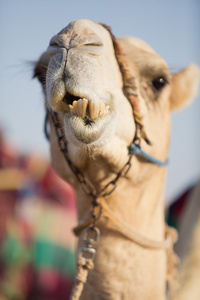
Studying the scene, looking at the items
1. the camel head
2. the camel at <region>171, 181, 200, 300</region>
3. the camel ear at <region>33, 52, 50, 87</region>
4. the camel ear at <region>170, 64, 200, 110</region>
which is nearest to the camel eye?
the camel head

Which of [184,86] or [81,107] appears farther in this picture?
[184,86]

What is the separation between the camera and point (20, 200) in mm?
7590

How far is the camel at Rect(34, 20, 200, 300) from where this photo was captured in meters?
1.88

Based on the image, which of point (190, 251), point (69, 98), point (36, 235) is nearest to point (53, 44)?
point (69, 98)

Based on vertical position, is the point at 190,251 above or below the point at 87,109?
below

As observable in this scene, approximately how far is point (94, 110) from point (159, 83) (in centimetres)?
63

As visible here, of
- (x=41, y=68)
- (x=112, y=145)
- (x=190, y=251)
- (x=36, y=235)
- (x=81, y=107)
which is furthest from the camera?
(x=36, y=235)

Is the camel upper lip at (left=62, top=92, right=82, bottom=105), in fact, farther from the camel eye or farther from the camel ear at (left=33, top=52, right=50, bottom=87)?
the camel eye

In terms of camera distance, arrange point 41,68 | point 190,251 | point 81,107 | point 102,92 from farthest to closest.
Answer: point 190,251, point 41,68, point 102,92, point 81,107

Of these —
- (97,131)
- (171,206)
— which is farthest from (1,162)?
(97,131)

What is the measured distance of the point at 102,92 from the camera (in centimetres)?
193

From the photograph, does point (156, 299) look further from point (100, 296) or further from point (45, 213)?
point (45, 213)

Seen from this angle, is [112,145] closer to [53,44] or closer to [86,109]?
[86,109]

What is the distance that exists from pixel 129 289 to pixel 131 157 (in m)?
0.56
